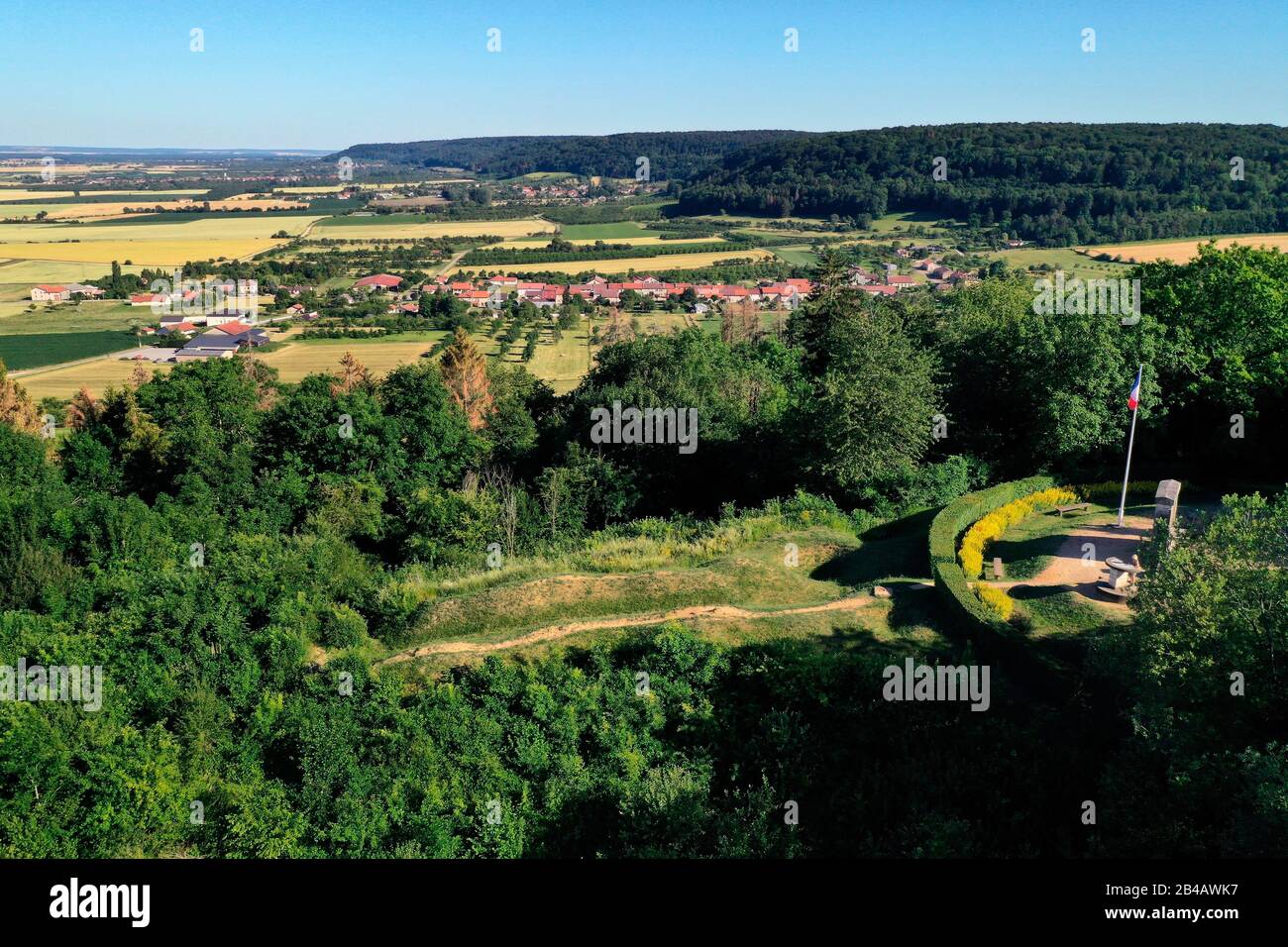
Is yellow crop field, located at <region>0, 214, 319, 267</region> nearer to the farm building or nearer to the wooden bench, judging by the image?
the farm building

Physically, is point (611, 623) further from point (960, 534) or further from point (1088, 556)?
point (1088, 556)

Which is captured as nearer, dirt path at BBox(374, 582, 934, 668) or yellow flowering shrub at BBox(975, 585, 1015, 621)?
yellow flowering shrub at BBox(975, 585, 1015, 621)

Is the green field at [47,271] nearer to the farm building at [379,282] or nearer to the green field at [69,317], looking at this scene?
the green field at [69,317]

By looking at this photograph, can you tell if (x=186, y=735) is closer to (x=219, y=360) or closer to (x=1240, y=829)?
(x=1240, y=829)

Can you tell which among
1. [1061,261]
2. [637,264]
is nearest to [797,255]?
[637,264]

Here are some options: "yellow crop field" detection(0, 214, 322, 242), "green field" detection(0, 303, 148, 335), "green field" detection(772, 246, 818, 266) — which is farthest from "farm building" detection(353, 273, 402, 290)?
"green field" detection(772, 246, 818, 266)

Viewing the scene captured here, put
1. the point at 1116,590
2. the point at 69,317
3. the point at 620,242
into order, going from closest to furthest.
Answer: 1. the point at 1116,590
2. the point at 69,317
3. the point at 620,242
